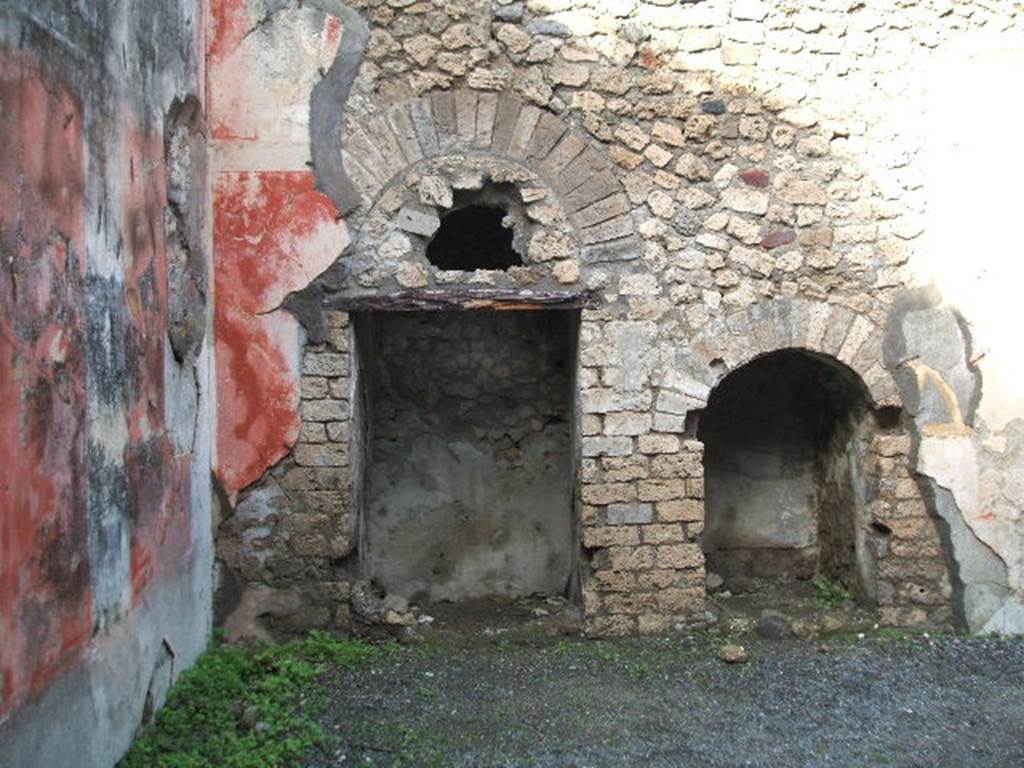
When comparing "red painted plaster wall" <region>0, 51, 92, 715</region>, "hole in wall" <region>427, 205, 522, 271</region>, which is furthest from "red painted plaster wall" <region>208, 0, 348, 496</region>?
"red painted plaster wall" <region>0, 51, 92, 715</region>

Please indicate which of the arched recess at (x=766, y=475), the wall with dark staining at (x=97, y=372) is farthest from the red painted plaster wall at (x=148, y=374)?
the arched recess at (x=766, y=475)

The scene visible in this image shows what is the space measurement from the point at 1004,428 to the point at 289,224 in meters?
4.09

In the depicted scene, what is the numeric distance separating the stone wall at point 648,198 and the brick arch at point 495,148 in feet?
0.04

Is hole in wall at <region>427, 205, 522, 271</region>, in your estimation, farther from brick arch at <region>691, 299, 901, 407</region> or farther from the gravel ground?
the gravel ground

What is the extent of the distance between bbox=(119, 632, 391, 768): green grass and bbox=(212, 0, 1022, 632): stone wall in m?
0.46

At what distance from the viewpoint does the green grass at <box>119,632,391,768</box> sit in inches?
141

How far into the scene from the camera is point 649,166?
5.10 m

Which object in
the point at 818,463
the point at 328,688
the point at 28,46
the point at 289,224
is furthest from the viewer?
the point at 818,463

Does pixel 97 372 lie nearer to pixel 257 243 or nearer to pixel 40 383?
pixel 40 383

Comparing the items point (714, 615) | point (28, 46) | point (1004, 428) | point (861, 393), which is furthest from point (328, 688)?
point (1004, 428)

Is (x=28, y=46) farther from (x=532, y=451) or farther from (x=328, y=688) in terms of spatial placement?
(x=532, y=451)

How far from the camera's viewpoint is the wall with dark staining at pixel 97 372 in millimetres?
2725

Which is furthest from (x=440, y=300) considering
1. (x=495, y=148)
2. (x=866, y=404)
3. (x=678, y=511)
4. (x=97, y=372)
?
(x=866, y=404)

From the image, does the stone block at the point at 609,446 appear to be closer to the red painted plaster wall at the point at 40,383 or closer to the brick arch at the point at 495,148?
the brick arch at the point at 495,148
